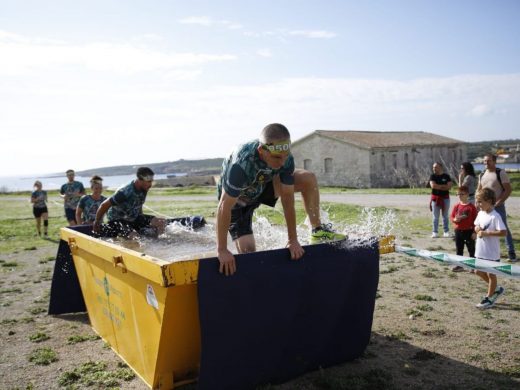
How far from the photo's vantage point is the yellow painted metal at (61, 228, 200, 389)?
11.9 ft

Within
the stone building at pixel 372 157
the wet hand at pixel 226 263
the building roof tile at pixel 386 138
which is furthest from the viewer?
the building roof tile at pixel 386 138

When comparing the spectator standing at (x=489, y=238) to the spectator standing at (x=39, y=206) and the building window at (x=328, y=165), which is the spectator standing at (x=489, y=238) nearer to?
the spectator standing at (x=39, y=206)

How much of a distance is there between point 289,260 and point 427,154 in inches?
1447

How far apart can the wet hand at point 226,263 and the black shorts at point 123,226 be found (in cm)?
350

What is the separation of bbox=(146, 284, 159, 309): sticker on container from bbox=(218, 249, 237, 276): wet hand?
62 cm

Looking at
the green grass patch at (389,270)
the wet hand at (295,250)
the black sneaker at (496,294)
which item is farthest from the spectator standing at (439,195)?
the wet hand at (295,250)

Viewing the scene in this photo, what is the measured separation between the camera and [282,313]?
A: 13.3 ft

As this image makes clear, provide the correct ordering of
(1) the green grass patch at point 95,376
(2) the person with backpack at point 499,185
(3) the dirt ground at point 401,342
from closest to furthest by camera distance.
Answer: (3) the dirt ground at point 401,342 < (1) the green grass patch at point 95,376 < (2) the person with backpack at point 499,185

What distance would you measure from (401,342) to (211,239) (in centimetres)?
252

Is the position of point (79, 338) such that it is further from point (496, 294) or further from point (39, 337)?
Answer: point (496, 294)

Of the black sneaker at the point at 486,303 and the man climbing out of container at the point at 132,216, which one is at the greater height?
the man climbing out of container at the point at 132,216

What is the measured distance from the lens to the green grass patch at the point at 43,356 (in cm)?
499

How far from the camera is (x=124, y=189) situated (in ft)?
22.6

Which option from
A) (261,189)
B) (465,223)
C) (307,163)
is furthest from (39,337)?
(307,163)
